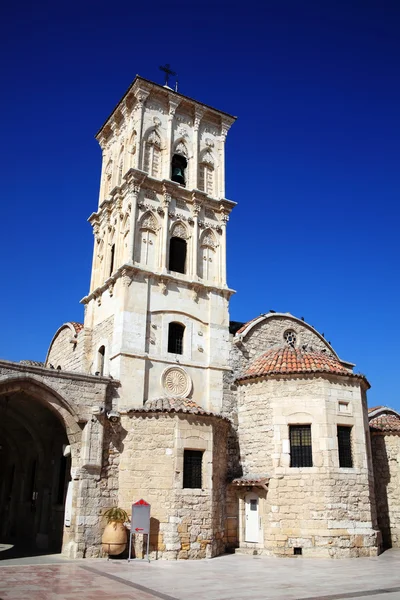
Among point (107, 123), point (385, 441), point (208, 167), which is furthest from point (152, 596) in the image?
point (107, 123)

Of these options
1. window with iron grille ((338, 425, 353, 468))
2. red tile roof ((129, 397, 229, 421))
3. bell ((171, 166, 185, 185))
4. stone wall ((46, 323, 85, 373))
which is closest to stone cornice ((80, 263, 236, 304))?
stone wall ((46, 323, 85, 373))

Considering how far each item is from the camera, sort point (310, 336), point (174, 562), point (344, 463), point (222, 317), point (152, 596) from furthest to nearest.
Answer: point (310, 336) < point (222, 317) < point (344, 463) < point (174, 562) < point (152, 596)

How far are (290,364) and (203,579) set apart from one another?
8726 mm

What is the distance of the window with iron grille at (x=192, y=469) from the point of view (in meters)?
17.3

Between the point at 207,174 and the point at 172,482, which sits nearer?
the point at 172,482

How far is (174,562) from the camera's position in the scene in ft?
51.0

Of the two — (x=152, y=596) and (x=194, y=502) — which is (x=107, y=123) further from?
(x=152, y=596)

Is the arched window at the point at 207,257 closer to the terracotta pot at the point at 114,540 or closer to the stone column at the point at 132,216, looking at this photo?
the stone column at the point at 132,216

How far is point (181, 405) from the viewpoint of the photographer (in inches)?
704

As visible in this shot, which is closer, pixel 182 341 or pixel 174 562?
pixel 174 562

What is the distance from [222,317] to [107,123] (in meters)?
11.3

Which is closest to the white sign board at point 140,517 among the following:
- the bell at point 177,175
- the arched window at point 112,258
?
the arched window at point 112,258

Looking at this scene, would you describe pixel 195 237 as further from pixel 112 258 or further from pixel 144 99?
pixel 144 99

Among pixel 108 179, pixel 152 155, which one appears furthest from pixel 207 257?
pixel 108 179
